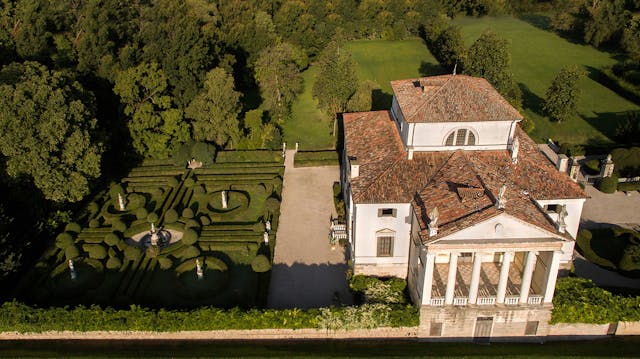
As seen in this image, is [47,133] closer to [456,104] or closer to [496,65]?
[456,104]

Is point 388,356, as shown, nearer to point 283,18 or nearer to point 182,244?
point 182,244

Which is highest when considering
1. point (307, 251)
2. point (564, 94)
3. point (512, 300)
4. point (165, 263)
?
point (564, 94)

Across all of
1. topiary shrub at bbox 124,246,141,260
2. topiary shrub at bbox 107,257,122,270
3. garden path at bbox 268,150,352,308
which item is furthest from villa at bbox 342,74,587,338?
topiary shrub at bbox 107,257,122,270

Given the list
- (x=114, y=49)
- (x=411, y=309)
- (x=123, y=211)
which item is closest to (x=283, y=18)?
(x=114, y=49)

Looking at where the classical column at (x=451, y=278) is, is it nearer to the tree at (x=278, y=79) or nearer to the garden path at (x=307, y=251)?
the garden path at (x=307, y=251)

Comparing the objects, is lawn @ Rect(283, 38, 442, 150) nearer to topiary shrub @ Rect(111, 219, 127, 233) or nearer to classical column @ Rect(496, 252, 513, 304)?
topiary shrub @ Rect(111, 219, 127, 233)

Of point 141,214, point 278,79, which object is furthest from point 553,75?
point 141,214
